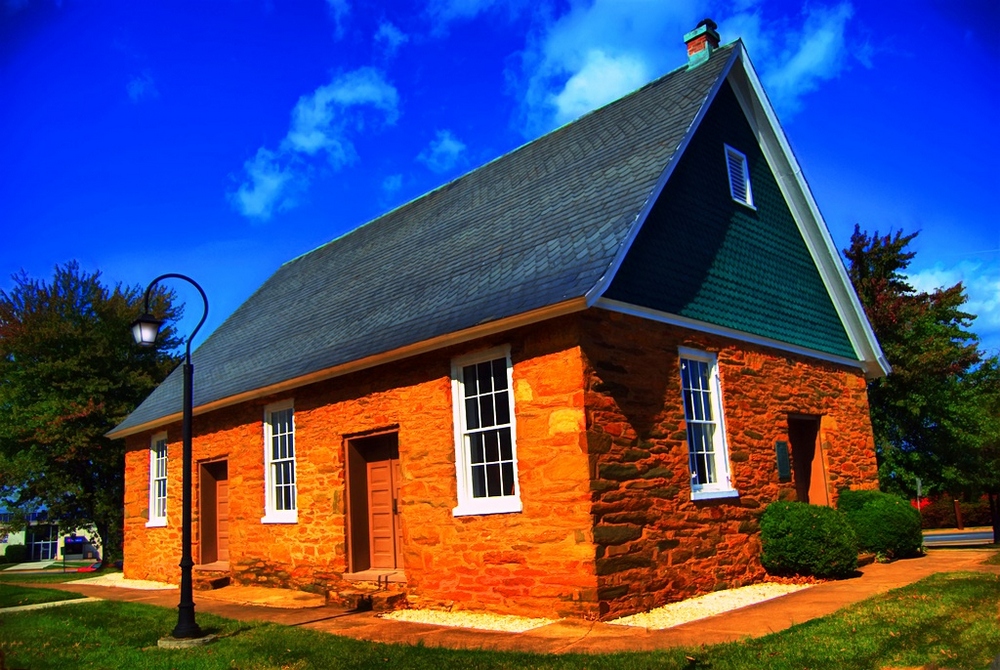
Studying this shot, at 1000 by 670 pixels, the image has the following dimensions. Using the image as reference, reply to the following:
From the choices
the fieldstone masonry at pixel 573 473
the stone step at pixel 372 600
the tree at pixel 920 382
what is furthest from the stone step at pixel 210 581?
the tree at pixel 920 382

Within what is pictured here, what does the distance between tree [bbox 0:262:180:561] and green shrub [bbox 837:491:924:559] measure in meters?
21.0

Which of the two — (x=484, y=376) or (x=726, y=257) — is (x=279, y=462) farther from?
(x=726, y=257)

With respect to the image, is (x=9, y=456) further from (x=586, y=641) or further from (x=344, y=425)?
(x=586, y=641)

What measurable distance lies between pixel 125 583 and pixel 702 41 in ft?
53.1

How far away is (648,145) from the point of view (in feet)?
39.3

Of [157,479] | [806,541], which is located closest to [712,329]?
[806,541]

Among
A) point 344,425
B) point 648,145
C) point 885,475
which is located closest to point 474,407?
point 344,425

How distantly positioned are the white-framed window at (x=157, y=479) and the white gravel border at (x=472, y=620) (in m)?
10.0

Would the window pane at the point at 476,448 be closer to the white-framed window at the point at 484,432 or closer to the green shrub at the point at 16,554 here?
the white-framed window at the point at 484,432

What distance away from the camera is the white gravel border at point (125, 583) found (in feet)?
53.7

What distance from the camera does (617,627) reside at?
27.3 feet

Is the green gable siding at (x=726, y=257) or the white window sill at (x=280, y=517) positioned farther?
the white window sill at (x=280, y=517)

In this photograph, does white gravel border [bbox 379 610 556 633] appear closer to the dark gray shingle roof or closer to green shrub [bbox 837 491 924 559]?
the dark gray shingle roof

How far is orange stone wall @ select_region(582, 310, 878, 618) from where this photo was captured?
9.23 metres
